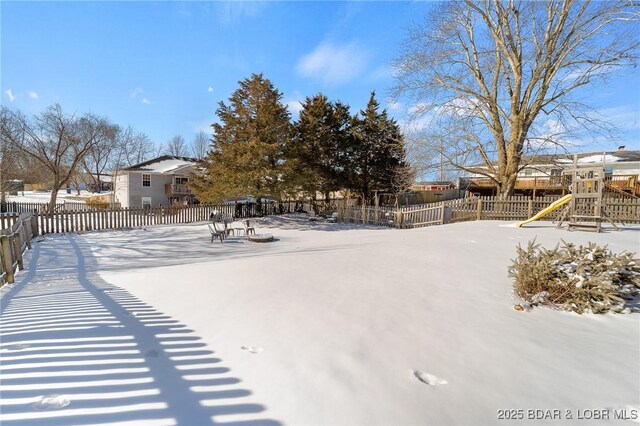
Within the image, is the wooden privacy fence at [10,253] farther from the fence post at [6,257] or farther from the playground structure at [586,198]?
the playground structure at [586,198]

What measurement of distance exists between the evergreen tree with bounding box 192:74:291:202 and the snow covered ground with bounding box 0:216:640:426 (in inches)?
404

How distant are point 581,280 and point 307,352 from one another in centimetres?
406

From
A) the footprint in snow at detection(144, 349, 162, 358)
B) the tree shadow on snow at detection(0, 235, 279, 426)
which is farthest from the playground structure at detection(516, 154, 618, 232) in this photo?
the footprint in snow at detection(144, 349, 162, 358)

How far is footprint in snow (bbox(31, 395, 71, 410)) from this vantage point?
2229mm

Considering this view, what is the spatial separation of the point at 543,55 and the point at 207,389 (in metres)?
20.7

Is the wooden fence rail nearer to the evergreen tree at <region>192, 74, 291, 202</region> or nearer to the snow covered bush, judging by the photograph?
the evergreen tree at <region>192, 74, 291, 202</region>

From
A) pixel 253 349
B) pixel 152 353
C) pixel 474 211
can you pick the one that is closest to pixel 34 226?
pixel 152 353

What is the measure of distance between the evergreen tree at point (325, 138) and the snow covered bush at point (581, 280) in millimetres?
16486

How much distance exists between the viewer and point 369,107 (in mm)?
26141

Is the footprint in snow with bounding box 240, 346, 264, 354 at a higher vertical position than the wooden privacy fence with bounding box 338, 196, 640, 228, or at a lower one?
lower

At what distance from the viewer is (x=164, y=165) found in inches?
1369

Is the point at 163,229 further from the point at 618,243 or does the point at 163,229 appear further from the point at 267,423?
the point at 618,243

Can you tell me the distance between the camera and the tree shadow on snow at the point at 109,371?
219cm

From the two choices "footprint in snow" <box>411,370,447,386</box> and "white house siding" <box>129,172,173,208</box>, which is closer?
"footprint in snow" <box>411,370,447,386</box>
